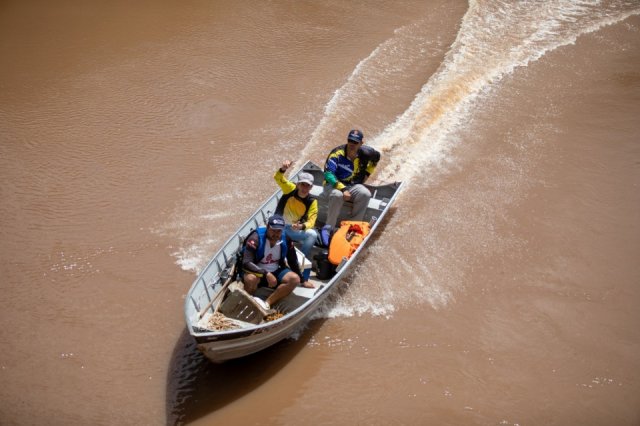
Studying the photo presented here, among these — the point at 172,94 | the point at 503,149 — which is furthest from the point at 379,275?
the point at 172,94

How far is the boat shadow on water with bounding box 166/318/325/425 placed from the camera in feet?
23.8

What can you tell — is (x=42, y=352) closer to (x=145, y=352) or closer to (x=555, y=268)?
(x=145, y=352)

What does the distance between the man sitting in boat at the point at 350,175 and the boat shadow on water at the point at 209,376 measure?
2.48m

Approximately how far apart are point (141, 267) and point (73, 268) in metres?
1.17

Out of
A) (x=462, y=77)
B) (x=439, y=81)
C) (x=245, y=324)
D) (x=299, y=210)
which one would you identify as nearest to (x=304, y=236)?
(x=299, y=210)

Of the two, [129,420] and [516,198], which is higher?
[516,198]

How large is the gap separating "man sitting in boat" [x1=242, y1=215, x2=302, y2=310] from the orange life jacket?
35.5 inches

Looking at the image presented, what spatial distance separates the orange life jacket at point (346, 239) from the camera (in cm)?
834

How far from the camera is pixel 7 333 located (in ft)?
26.1

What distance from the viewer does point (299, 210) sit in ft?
27.6

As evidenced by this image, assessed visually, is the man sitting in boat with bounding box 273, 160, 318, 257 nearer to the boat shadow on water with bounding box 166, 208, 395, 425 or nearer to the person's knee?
the person's knee

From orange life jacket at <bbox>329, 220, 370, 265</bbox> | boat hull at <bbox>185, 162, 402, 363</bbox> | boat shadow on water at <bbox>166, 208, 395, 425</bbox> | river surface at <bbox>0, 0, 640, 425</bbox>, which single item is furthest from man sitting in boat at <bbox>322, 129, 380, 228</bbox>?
boat shadow on water at <bbox>166, 208, 395, 425</bbox>

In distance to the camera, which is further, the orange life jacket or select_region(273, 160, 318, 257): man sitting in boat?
the orange life jacket

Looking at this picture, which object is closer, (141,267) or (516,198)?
(141,267)
